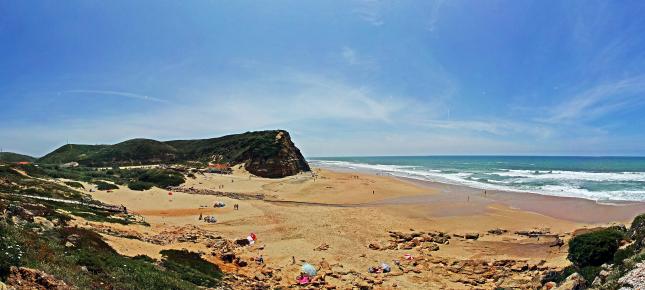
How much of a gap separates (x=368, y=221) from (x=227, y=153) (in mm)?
46498

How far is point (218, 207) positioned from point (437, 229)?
17.0m

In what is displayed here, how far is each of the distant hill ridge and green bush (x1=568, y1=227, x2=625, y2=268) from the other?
45.9m

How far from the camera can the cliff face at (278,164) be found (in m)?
54.7

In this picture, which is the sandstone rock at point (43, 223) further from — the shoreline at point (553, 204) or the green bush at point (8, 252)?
the shoreline at point (553, 204)

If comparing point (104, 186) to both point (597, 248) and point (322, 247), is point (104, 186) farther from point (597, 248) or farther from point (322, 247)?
point (597, 248)

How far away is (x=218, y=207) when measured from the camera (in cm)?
2880

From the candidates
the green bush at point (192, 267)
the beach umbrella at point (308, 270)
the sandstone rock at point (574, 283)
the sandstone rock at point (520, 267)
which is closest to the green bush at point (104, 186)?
the green bush at point (192, 267)

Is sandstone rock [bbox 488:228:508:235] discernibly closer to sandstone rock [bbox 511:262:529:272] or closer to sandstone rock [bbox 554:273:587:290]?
sandstone rock [bbox 511:262:529:272]

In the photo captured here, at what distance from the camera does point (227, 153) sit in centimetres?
6644

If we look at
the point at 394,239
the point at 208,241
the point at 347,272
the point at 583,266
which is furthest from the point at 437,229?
the point at 208,241

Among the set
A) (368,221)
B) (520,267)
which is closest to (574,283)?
(520,267)

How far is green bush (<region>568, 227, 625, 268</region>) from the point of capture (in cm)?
1051

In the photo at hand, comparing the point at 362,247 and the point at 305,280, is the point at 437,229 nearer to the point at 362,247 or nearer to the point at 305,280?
the point at 362,247

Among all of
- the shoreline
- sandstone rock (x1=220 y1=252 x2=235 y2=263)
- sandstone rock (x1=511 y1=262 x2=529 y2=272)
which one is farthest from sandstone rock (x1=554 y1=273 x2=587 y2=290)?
the shoreline
